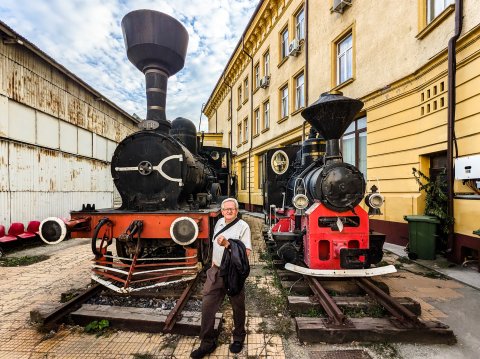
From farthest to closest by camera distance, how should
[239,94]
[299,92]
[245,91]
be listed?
[239,94], [245,91], [299,92]

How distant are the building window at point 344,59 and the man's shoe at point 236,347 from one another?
8.70 meters

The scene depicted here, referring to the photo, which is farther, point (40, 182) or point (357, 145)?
point (357, 145)

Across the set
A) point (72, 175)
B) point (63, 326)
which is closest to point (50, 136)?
point (72, 175)

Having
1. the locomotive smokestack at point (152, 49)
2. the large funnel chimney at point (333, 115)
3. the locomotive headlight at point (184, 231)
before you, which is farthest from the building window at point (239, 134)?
the locomotive headlight at point (184, 231)

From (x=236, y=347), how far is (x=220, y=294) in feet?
1.69

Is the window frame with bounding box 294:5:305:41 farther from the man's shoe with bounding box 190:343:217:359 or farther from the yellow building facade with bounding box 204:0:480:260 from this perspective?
the man's shoe with bounding box 190:343:217:359

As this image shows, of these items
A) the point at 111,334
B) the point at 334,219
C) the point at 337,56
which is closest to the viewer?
the point at 111,334

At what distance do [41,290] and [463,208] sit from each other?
25.2 feet

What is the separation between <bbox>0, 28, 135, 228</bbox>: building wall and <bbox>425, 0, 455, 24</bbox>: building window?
33.5ft

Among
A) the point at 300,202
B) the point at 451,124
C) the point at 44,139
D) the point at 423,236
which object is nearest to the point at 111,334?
the point at 300,202

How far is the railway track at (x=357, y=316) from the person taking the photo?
273 centimetres

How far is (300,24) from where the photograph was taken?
12.0 metres

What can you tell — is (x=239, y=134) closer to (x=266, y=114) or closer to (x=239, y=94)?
(x=239, y=94)

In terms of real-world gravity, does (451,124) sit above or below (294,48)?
below
